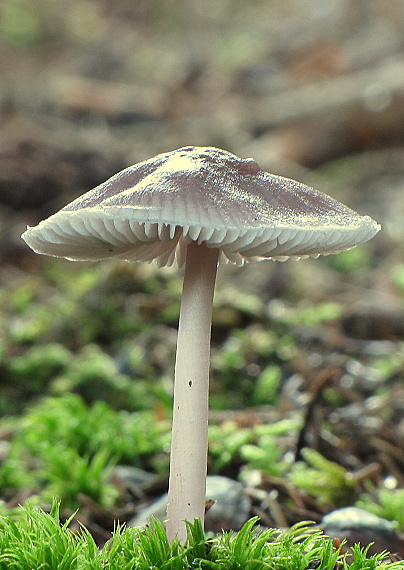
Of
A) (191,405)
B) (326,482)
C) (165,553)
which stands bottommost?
(165,553)

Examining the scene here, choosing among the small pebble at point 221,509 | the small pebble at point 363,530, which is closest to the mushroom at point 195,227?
the small pebble at point 221,509

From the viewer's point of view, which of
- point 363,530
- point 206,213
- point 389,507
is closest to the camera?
point 206,213

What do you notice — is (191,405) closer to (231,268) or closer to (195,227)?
(195,227)

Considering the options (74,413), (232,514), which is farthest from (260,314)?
(232,514)

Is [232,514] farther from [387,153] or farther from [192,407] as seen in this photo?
[387,153]

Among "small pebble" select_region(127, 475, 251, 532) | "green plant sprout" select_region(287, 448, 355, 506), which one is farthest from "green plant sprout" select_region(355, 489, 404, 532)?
"small pebble" select_region(127, 475, 251, 532)

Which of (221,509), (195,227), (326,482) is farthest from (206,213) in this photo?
(326,482)

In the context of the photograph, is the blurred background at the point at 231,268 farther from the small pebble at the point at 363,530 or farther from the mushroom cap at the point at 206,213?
the mushroom cap at the point at 206,213
